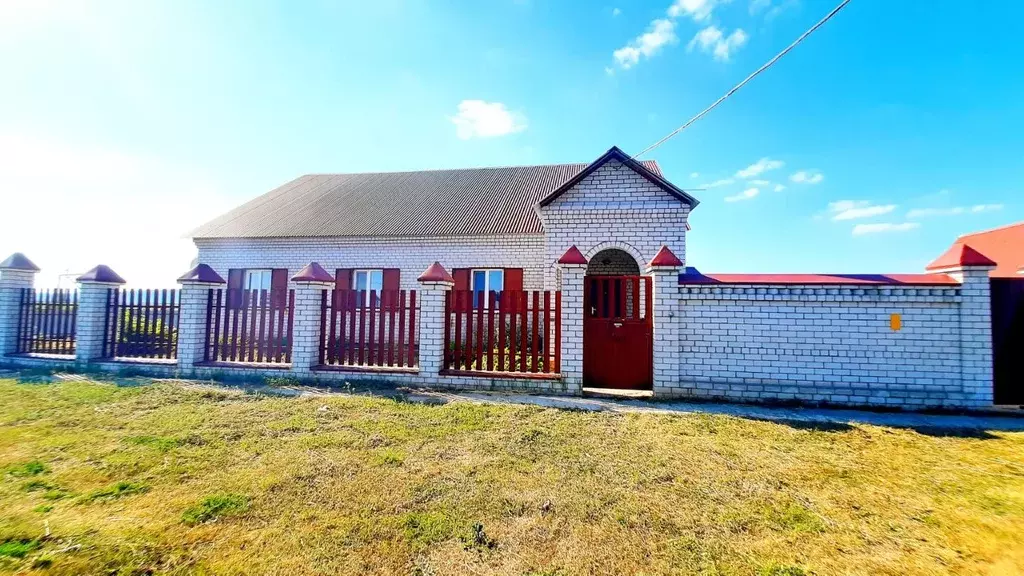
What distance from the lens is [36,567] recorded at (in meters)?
2.12

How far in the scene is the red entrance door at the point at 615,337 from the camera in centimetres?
634

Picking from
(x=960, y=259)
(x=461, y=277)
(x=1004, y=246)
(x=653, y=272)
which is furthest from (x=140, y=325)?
(x=1004, y=246)

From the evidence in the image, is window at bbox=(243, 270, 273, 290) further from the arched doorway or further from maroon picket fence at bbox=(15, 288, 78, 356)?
the arched doorway

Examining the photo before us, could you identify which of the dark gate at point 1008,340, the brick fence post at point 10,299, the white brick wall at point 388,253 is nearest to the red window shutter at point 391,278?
the white brick wall at point 388,253

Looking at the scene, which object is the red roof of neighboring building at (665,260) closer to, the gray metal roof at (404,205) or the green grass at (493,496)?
the green grass at (493,496)

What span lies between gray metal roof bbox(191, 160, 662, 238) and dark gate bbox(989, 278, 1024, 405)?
7.52 metres

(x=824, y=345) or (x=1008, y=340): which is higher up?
(x=1008, y=340)

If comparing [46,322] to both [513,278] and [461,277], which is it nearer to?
[461,277]

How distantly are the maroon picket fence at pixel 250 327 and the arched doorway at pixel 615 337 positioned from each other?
529cm

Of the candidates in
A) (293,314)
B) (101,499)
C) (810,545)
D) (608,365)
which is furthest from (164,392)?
A: (810,545)

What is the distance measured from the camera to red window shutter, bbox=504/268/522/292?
11.7 m

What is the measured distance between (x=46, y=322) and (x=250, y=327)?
4887 millimetres

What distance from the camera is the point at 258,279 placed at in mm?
13578

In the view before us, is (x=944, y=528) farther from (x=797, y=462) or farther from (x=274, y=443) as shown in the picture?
(x=274, y=443)
